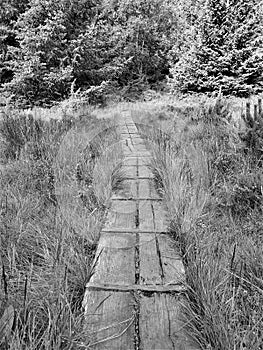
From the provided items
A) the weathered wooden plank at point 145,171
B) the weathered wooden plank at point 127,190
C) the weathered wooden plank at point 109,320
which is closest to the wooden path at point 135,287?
the weathered wooden plank at point 109,320

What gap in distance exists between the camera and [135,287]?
1206 mm

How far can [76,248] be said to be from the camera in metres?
1.46

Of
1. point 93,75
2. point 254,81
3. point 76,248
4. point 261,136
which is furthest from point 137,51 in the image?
point 76,248

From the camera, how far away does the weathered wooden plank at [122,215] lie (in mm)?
1780

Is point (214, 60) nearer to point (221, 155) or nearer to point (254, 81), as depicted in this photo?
point (254, 81)

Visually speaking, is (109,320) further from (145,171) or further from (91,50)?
(91,50)

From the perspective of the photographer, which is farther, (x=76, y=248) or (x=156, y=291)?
(x=76, y=248)

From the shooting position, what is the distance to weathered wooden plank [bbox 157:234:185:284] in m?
1.26

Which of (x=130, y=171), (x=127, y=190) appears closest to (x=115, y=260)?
(x=127, y=190)

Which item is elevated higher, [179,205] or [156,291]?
[179,205]

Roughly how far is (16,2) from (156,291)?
16537mm

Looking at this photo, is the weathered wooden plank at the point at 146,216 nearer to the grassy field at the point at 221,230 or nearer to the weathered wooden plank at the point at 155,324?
the grassy field at the point at 221,230

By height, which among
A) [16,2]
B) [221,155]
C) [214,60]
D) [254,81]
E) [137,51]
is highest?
[16,2]

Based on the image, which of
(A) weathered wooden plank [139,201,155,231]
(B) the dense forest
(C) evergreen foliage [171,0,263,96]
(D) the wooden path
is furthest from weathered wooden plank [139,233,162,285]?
(C) evergreen foliage [171,0,263,96]
